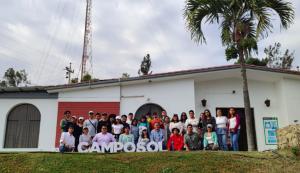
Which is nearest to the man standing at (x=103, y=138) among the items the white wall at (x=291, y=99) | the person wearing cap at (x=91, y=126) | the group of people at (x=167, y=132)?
the group of people at (x=167, y=132)

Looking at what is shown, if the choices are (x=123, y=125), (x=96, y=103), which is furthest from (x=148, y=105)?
(x=123, y=125)

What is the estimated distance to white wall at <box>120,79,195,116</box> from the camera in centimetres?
1267

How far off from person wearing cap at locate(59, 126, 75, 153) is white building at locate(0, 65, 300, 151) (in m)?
3.35

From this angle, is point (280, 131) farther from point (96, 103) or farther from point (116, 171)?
point (96, 103)

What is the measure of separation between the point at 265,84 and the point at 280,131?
19.1 feet

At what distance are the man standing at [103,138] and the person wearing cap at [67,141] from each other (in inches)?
27.2

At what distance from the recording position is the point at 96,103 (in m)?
12.5

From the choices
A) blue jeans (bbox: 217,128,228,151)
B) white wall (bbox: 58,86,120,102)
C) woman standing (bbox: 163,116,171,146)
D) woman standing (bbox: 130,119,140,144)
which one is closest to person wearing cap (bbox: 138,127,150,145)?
woman standing (bbox: 130,119,140,144)

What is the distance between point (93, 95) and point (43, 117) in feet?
7.45

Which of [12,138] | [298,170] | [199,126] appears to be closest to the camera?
[298,170]

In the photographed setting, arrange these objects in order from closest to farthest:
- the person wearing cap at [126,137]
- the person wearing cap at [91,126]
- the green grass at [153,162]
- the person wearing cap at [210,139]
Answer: the green grass at [153,162], the person wearing cap at [210,139], the person wearing cap at [126,137], the person wearing cap at [91,126]

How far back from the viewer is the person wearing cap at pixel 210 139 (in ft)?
28.4

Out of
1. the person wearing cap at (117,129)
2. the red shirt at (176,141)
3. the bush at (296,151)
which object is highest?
the person wearing cap at (117,129)

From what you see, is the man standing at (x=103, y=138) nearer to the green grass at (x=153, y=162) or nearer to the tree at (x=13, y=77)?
the green grass at (x=153, y=162)
